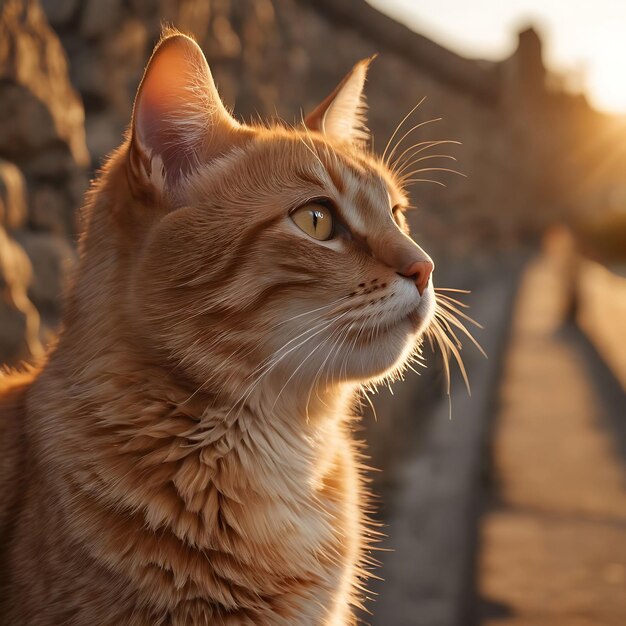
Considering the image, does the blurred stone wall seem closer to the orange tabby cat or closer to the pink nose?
the orange tabby cat

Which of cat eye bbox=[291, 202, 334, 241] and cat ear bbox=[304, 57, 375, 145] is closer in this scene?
cat eye bbox=[291, 202, 334, 241]

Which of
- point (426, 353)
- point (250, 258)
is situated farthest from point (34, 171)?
point (426, 353)

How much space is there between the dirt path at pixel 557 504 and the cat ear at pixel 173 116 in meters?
1.50

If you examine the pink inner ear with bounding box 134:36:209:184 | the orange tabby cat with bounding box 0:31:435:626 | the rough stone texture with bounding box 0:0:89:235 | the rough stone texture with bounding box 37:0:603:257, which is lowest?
the orange tabby cat with bounding box 0:31:435:626

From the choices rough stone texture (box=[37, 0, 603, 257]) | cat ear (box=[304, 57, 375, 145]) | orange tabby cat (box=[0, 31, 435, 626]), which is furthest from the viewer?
rough stone texture (box=[37, 0, 603, 257])

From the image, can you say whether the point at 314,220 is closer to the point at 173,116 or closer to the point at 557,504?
the point at 173,116

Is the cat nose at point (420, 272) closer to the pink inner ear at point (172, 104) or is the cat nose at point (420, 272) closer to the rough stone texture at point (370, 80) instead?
the pink inner ear at point (172, 104)

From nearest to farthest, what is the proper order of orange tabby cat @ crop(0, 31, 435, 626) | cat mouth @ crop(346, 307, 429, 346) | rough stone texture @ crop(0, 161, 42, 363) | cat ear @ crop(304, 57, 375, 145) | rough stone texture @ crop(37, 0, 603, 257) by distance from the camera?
orange tabby cat @ crop(0, 31, 435, 626), cat mouth @ crop(346, 307, 429, 346), cat ear @ crop(304, 57, 375, 145), rough stone texture @ crop(0, 161, 42, 363), rough stone texture @ crop(37, 0, 603, 257)

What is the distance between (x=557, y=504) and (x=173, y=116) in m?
2.25

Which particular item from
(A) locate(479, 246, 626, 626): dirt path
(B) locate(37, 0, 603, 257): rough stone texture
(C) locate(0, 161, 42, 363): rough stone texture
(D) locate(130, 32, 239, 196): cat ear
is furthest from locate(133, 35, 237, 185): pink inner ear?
(A) locate(479, 246, 626, 626): dirt path

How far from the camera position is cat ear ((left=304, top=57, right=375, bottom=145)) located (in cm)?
171

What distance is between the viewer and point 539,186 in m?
20.1

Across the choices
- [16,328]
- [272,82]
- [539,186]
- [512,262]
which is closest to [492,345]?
[272,82]

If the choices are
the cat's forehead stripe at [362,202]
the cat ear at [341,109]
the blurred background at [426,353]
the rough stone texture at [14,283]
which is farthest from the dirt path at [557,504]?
the rough stone texture at [14,283]
